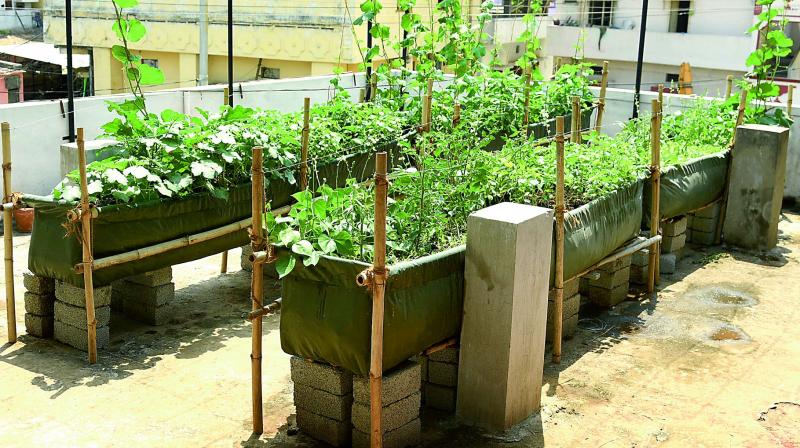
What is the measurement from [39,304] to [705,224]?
7.10 m

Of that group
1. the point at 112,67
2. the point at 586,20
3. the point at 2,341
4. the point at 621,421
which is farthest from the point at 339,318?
the point at 586,20

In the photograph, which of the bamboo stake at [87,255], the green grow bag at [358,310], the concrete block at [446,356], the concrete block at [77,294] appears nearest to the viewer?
the green grow bag at [358,310]

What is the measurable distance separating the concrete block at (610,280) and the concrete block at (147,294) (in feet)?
12.3

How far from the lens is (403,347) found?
5914 mm

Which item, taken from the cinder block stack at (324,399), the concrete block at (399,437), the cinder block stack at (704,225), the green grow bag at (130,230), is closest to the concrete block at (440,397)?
the concrete block at (399,437)

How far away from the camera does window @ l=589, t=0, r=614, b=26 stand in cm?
3012

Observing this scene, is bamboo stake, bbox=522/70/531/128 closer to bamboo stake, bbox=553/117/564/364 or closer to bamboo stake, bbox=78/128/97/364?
bamboo stake, bbox=553/117/564/364

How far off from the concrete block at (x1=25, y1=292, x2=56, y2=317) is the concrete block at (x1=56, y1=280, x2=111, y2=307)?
0.59 feet

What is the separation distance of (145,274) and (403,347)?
Result: 302 centimetres

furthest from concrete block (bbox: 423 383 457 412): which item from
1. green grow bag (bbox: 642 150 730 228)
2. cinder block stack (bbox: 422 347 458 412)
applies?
green grow bag (bbox: 642 150 730 228)

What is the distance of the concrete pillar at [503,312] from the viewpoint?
6.02 meters

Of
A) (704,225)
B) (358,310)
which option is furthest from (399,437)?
(704,225)

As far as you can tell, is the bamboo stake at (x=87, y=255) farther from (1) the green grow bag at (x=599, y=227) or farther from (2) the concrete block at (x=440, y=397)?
(1) the green grow bag at (x=599, y=227)

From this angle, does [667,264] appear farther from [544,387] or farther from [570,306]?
[544,387]
